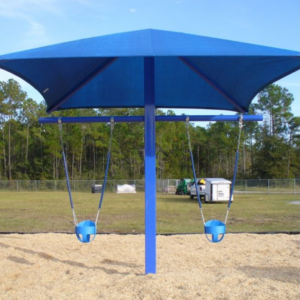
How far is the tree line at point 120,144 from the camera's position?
177 ft

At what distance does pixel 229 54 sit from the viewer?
3.77 meters

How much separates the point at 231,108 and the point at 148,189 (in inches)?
106

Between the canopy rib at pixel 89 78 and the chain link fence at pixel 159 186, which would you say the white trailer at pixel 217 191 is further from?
the canopy rib at pixel 89 78

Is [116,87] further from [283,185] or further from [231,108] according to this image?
[283,185]

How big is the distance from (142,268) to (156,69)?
2810mm

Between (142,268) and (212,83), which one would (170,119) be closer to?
(212,83)

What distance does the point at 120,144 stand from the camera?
56344 millimetres

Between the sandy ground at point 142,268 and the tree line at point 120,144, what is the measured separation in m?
42.4

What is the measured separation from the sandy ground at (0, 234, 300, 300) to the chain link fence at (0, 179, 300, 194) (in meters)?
23.9

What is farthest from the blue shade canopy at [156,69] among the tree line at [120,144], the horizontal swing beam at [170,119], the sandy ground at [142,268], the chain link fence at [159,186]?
the tree line at [120,144]

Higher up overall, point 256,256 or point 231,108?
point 231,108

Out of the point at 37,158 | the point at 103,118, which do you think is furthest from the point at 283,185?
the point at 37,158

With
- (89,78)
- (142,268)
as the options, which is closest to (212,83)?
(89,78)

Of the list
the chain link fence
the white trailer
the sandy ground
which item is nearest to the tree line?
the chain link fence
